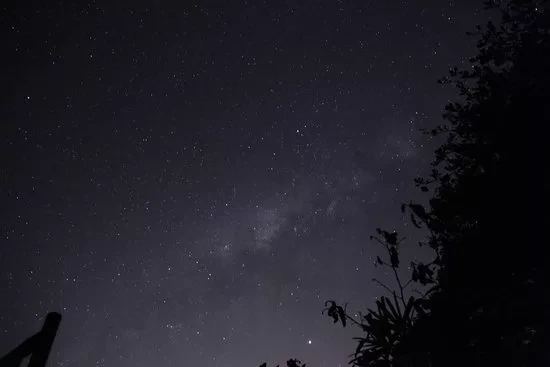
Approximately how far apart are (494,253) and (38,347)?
7604 mm

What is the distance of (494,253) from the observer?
7434 mm

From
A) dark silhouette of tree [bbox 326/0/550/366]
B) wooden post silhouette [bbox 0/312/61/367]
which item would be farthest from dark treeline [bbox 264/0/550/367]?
wooden post silhouette [bbox 0/312/61/367]

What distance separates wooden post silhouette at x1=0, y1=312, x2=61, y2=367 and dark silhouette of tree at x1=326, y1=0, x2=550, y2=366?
5.77 m

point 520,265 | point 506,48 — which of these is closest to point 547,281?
point 520,265

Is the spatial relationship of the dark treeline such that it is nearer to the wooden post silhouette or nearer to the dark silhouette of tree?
the dark silhouette of tree

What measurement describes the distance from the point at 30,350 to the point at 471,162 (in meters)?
9.42

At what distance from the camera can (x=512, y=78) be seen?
831cm

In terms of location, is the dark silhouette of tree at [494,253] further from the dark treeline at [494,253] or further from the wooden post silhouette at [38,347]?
the wooden post silhouette at [38,347]

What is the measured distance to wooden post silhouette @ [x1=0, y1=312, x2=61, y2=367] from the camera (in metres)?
3.08

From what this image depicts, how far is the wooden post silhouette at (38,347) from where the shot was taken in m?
3.08

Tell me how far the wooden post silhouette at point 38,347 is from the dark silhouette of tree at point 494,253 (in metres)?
5.77

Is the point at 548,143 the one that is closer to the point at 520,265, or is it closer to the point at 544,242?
the point at 544,242

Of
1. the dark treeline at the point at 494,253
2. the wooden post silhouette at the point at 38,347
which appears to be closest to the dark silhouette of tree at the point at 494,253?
the dark treeline at the point at 494,253

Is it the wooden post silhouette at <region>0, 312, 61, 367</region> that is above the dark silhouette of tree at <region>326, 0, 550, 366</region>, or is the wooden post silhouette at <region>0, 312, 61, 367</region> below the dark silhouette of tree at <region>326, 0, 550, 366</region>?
below
